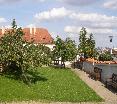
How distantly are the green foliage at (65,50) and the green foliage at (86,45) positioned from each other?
35.7 ft

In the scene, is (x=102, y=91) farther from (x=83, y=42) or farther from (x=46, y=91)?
(x=83, y=42)

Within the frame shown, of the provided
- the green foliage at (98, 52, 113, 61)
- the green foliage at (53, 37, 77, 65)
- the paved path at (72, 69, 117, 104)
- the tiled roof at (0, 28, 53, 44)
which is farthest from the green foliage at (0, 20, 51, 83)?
the tiled roof at (0, 28, 53, 44)

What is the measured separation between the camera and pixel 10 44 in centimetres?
3262

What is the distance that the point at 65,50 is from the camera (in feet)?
160

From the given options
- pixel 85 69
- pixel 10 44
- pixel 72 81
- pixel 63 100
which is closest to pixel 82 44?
pixel 85 69

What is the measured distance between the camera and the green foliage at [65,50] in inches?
1921

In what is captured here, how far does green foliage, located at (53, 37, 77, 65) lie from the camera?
4880cm

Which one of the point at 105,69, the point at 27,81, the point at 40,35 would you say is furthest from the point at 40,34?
the point at 27,81

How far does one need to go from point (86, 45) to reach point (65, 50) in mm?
14999

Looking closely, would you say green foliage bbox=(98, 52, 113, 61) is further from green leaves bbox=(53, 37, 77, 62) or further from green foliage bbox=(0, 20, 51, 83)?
green foliage bbox=(0, 20, 51, 83)

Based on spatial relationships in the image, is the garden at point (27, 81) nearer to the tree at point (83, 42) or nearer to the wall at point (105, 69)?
the wall at point (105, 69)

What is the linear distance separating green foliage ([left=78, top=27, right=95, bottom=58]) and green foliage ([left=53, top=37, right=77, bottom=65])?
35.7 feet

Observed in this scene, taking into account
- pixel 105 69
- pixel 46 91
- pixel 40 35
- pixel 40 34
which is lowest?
pixel 46 91

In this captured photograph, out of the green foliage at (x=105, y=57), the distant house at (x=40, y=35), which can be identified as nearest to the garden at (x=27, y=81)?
the green foliage at (x=105, y=57)
